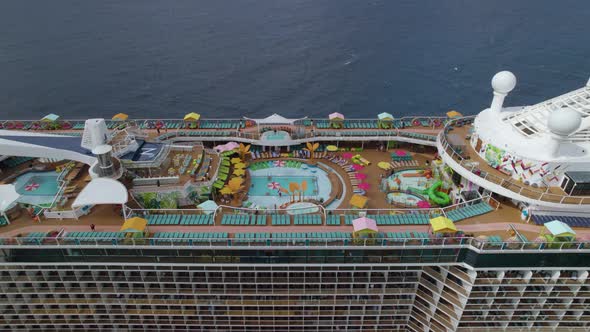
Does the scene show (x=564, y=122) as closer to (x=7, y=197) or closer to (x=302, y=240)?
(x=302, y=240)

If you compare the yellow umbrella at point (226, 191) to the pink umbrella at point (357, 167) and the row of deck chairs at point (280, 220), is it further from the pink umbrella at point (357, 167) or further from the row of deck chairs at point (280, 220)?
the pink umbrella at point (357, 167)

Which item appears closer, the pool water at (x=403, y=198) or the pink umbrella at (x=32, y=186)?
the pink umbrella at (x=32, y=186)

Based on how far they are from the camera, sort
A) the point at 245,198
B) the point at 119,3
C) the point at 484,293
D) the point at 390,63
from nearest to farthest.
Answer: the point at 484,293, the point at 245,198, the point at 390,63, the point at 119,3

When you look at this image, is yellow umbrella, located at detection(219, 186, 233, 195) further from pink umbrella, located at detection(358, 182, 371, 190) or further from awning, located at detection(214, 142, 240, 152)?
pink umbrella, located at detection(358, 182, 371, 190)

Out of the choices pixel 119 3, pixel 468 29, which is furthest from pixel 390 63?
pixel 119 3

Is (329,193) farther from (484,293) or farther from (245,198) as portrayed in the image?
(484,293)

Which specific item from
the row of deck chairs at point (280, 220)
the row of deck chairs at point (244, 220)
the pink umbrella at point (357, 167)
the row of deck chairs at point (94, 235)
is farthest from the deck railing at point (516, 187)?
the row of deck chairs at point (94, 235)
